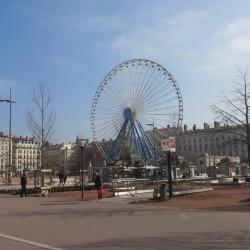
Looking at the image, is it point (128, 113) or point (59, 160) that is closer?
point (128, 113)

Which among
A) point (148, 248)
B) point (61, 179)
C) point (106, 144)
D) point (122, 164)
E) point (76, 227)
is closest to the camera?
point (148, 248)

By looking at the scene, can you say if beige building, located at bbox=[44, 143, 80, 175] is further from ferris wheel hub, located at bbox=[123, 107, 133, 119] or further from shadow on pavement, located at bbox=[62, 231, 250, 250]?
shadow on pavement, located at bbox=[62, 231, 250, 250]

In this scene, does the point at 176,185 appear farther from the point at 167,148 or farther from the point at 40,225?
the point at 40,225

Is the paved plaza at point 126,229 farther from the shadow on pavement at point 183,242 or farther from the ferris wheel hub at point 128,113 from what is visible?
the ferris wheel hub at point 128,113

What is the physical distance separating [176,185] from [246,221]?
78.1 feet

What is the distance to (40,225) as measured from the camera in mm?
15867

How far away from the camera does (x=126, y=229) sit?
46.5ft

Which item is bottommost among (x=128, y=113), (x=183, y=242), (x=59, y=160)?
(x=183, y=242)

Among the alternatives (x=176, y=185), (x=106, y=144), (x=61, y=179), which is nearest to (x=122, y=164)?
(x=106, y=144)

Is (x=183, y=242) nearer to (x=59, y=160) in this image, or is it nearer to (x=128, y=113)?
(x=128, y=113)

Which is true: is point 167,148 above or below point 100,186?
above

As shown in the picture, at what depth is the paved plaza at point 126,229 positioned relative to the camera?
A: 11516mm

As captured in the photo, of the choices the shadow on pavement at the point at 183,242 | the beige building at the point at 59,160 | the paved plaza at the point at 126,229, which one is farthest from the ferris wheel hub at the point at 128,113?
the shadow on pavement at the point at 183,242

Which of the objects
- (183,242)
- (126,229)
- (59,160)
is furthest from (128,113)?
(59,160)
